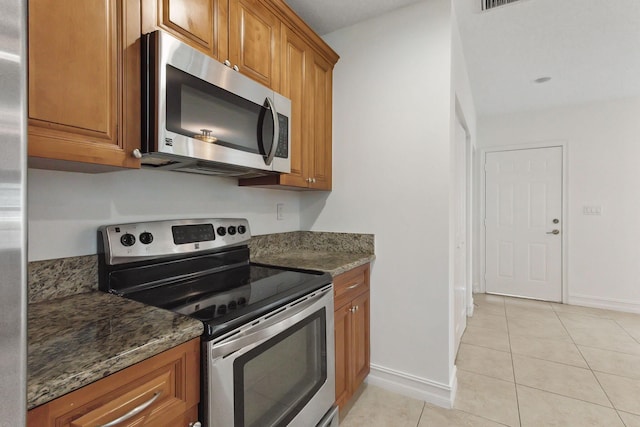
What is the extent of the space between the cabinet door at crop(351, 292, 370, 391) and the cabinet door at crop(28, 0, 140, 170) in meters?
1.47

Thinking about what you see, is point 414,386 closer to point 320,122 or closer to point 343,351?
point 343,351

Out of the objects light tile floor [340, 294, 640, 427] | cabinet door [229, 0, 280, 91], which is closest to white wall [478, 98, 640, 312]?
light tile floor [340, 294, 640, 427]

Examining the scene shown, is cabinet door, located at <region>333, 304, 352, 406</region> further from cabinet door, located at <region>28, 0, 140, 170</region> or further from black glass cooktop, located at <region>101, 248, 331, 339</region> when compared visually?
cabinet door, located at <region>28, 0, 140, 170</region>

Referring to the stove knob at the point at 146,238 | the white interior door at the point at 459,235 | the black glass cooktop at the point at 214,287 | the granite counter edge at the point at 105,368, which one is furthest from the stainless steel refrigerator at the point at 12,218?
the white interior door at the point at 459,235

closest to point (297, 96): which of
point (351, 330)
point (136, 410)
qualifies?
point (351, 330)

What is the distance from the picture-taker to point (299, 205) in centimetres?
244

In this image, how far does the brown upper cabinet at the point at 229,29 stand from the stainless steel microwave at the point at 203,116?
0.08m

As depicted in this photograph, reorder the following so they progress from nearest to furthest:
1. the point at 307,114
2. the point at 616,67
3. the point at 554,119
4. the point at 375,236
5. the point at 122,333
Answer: the point at 122,333
the point at 307,114
the point at 375,236
the point at 616,67
the point at 554,119

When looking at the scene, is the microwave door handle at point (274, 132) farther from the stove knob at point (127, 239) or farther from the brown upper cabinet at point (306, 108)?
the stove knob at point (127, 239)

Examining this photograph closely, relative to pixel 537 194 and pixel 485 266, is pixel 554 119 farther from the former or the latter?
pixel 485 266

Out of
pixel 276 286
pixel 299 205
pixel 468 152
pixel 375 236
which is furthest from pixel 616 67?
pixel 276 286

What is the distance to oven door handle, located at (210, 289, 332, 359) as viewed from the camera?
3.02 feet

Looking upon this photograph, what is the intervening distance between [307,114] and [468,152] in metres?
2.16

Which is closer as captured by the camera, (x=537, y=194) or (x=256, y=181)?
(x=256, y=181)
